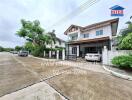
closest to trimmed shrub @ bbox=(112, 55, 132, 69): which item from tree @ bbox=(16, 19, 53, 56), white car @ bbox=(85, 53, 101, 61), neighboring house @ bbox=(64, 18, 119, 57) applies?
Answer: white car @ bbox=(85, 53, 101, 61)

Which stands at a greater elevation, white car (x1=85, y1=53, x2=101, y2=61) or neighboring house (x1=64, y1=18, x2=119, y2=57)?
neighboring house (x1=64, y1=18, x2=119, y2=57)

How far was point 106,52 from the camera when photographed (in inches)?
406

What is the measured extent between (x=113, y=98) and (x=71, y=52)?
18376 mm

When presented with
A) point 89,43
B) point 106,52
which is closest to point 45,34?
point 89,43

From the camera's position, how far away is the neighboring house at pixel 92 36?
1543 cm

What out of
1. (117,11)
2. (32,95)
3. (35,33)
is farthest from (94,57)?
(35,33)

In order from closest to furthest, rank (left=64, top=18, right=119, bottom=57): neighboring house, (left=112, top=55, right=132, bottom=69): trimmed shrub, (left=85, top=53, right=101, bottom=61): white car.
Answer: (left=112, top=55, right=132, bottom=69): trimmed shrub
(left=85, top=53, right=101, bottom=61): white car
(left=64, top=18, right=119, bottom=57): neighboring house

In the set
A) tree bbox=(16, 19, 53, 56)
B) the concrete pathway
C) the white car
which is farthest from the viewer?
tree bbox=(16, 19, 53, 56)

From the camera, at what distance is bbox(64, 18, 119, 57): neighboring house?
1543cm

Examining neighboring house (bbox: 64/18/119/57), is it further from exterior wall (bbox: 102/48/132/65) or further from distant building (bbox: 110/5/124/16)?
exterior wall (bbox: 102/48/132/65)

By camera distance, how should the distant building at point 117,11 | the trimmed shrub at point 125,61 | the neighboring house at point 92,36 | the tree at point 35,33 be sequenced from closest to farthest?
the trimmed shrub at point 125,61 < the distant building at point 117,11 < the neighboring house at point 92,36 < the tree at point 35,33

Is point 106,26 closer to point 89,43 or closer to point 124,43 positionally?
point 89,43

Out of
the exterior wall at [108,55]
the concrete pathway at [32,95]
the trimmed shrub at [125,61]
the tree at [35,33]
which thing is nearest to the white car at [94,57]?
the exterior wall at [108,55]

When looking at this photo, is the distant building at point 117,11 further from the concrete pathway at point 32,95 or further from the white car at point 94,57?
the concrete pathway at point 32,95
